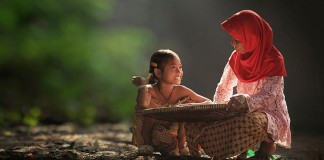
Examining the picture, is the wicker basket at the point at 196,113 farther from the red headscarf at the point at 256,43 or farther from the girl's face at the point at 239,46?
the girl's face at the point at 239,46

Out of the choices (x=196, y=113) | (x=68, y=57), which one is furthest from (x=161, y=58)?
(x=68, y=57)

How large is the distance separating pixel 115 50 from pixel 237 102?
12.9m

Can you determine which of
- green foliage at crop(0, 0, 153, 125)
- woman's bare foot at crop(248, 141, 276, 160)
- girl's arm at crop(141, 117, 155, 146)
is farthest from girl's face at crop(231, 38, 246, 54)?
green foliage at crop(0, 0, 153, 125)

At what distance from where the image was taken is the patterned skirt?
393 centimetres

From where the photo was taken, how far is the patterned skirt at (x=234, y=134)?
3932 mm

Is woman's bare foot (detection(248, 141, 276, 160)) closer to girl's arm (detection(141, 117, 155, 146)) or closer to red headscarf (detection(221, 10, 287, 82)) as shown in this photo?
red headscarf (detection(221, 10, 287, 82))

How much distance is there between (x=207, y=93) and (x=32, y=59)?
20.2 feet

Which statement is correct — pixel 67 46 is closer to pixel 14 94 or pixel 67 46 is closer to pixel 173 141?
pixel 14 94

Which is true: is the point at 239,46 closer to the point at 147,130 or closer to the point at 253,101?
the point at 253,101

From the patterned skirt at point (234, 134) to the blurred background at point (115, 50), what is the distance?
17.4 feet

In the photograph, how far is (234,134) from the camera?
395cm

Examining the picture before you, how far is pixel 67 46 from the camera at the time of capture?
15.2 metres

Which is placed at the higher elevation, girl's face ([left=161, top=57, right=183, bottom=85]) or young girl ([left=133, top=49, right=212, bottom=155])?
girl's face ([left=161, top=57, right=183, bottom=85])

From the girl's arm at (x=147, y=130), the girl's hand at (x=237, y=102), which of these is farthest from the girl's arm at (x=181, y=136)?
the girl's hand at (x=237, y=102)
